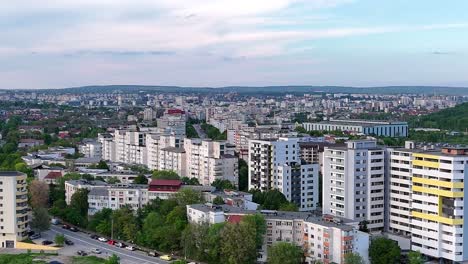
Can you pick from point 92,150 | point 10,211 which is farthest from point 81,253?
point 92,150

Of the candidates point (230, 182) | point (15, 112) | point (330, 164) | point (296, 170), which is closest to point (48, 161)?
point (230, 182)

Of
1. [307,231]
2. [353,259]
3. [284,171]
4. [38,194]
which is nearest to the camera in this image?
[353,259]

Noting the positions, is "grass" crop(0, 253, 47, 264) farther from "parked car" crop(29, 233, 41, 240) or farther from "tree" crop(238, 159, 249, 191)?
"tree" crop(238, 159, 249, 191)

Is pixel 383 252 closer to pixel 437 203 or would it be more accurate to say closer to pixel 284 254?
pixel 437 203

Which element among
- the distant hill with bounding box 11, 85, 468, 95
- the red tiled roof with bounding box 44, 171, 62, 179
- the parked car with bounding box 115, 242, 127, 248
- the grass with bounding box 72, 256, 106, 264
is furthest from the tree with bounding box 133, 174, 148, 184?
the distant hill with bounding box 11, 85, 468, 95

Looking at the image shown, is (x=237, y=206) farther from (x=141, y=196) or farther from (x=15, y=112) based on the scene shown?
(x=15, y=112)

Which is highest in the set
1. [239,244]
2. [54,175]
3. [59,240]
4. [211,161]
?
[211,161]
